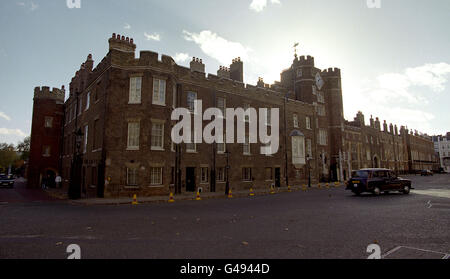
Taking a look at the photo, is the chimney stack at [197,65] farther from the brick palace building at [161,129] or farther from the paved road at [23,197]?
the paved road at [23,197]

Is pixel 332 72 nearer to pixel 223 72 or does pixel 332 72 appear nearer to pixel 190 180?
pixel 223 72

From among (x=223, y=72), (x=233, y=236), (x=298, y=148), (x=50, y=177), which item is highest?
(x=223, y=72)

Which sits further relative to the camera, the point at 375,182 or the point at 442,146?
the point at 442,146

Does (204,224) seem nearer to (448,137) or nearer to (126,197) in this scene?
(126,197)

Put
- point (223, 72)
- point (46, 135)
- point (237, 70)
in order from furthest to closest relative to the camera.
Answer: point (46, 135), point (237, 70), point (223, 72)

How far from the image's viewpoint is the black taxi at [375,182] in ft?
59.2

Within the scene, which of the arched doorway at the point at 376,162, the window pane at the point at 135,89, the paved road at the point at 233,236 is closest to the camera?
the paved road at the point at 233,236

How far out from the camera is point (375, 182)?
18125 millimetres

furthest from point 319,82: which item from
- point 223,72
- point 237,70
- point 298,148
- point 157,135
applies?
point 157,135

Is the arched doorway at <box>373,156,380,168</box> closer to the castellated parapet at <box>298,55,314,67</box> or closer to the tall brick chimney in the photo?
the castellated parapet at <box>298,55,314,67</box>

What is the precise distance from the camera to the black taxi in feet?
59.2

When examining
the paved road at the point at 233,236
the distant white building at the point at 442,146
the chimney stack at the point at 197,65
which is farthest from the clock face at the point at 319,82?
the distant white building at the point at 442,146

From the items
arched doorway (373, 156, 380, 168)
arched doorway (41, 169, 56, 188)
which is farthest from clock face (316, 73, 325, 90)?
arched doorway (41, 169, 56, 188)

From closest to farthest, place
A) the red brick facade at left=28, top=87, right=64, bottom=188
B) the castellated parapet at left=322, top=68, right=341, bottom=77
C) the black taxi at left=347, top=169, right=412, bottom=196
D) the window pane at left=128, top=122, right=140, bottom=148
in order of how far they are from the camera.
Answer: the black taxi at left=347, top=169, right=412, bottom=196
the window pane at left=128, top=122, right=140, bottom=148
the red brick facade at left=28, top=87, right=64, bottom=188
the castellated parapet at left=322, top=68, right=341, bottom=77
